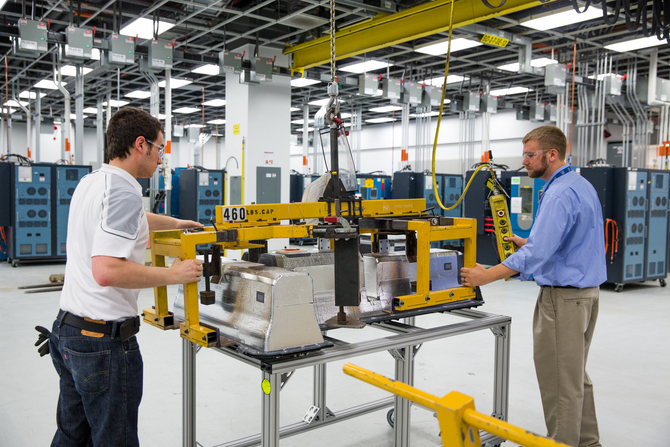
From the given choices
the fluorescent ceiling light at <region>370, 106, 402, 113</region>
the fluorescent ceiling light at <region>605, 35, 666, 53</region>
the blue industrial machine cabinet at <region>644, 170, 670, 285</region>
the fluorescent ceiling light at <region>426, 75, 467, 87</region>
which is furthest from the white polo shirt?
the fluorescent ceiling light at <region>370, 106, 402, 113</region>

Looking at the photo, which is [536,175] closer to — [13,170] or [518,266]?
[518,266]

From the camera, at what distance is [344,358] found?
2229 mm

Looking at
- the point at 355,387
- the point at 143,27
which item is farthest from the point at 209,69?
the point at 355,387

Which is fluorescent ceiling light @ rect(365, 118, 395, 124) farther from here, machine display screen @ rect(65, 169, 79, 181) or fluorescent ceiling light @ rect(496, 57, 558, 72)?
machine display screen @ rect(65, 169, 79, 181)

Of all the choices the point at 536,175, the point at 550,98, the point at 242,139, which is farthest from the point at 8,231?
the point at 550,98

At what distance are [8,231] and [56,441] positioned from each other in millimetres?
9180

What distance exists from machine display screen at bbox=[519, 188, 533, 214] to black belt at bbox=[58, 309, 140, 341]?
7.93m

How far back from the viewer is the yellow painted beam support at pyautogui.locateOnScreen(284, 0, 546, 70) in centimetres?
646

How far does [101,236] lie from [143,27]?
26.3ft

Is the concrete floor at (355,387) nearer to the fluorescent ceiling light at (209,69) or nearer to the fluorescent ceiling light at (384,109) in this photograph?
the fluorescent ceiling light at (209,69)

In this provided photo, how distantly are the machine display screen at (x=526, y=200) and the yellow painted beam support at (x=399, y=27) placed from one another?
306 cm

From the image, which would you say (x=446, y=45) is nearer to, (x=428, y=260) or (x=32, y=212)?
(x=428, y=260)

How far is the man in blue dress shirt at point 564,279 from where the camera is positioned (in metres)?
2.59

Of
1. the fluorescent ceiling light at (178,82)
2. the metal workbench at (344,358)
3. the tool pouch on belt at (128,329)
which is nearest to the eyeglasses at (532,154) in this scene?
the metal workbench at (344,358)
